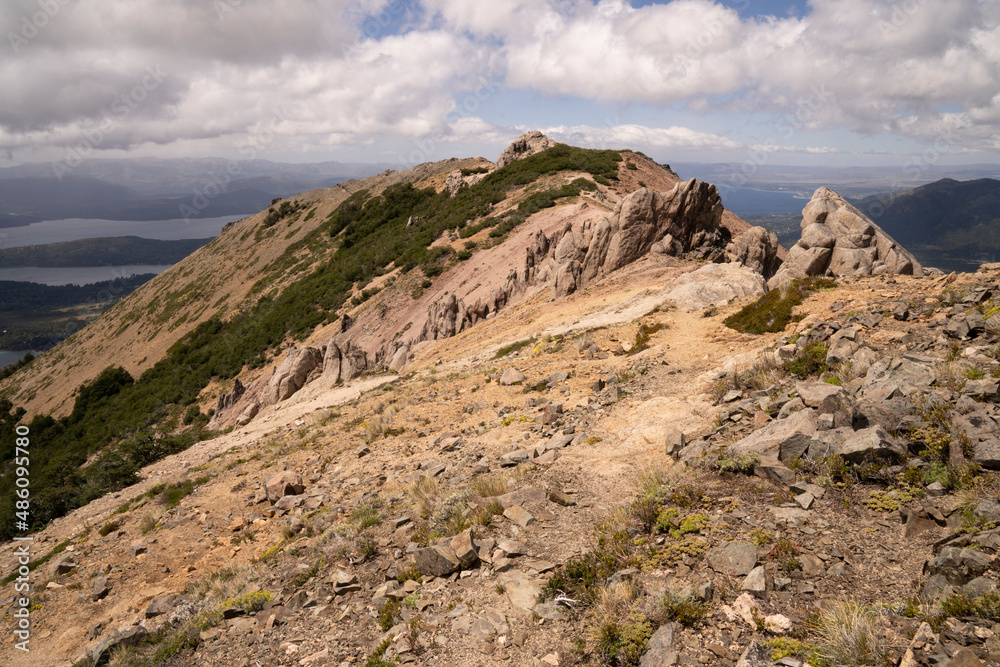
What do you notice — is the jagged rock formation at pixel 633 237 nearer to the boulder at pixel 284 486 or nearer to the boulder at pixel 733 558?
the boulder at pixel 284 486

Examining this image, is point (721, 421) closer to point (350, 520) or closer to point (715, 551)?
point (715, 551)

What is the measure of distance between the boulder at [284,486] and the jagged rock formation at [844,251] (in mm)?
16727

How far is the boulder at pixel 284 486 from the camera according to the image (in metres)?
10.9

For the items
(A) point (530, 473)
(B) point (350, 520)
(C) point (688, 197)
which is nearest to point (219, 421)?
(B) point (350, 520)

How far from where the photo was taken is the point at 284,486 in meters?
11.0

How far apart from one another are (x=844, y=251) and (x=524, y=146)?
154 feet

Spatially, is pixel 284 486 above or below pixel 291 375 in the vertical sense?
above

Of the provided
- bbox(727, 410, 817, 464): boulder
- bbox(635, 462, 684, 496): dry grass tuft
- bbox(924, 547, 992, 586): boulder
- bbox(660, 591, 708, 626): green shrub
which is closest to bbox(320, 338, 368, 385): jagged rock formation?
bbox(635, 462, 684, 496): dry grass tuft

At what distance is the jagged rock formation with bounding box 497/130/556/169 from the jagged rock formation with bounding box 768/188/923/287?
44.0 metres

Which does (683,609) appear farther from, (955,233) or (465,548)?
(955,233)

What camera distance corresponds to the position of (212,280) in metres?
71.9

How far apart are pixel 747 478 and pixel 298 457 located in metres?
11.4

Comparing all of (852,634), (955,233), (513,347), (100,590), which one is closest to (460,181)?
(513,347)

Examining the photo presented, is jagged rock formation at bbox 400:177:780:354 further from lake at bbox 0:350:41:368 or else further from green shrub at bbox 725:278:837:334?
lake at bbox 0:350:41:368
